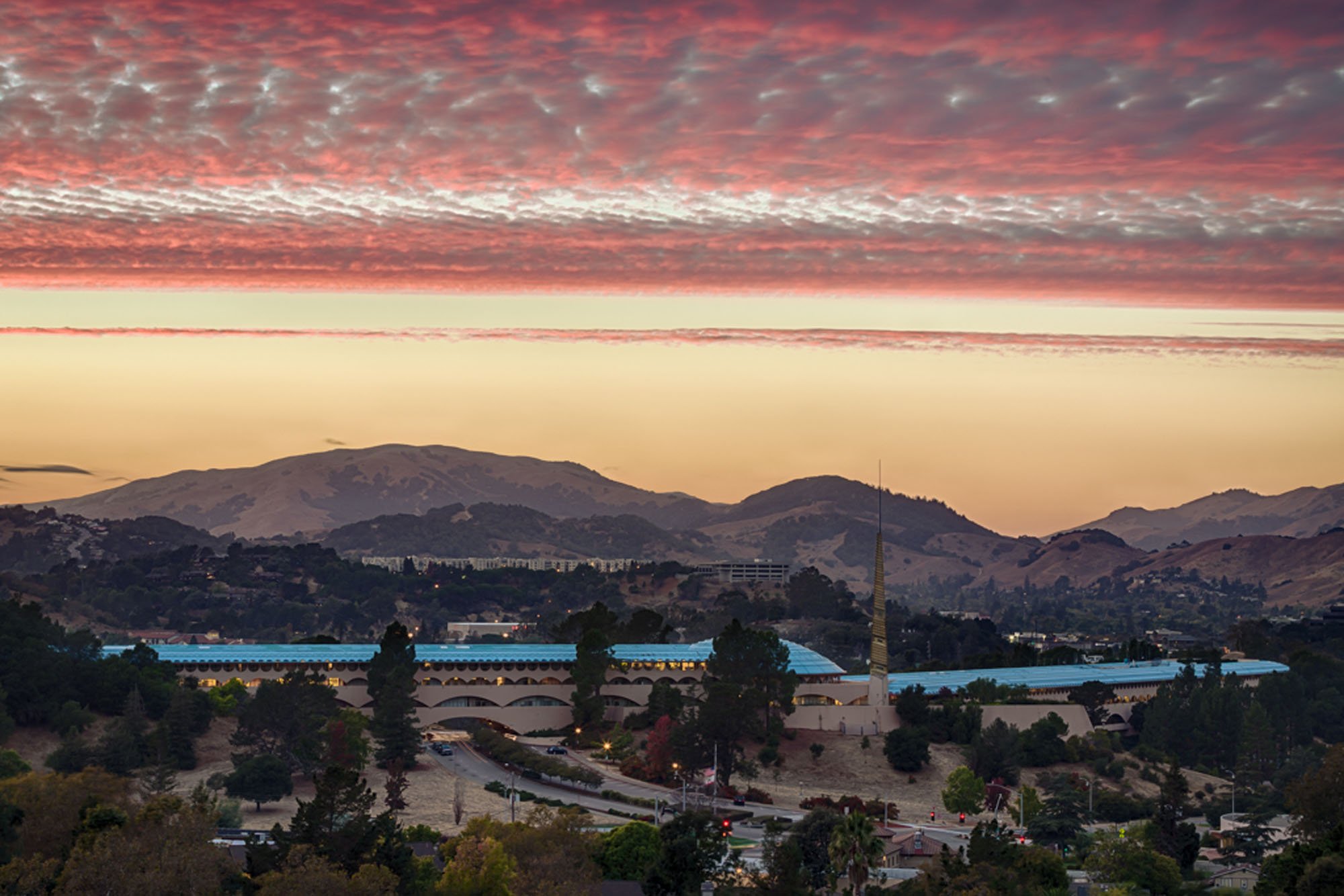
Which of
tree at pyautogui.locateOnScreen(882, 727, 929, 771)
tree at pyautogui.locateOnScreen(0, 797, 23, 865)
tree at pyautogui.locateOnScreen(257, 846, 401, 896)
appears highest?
tree at pyautogui.locateOnScreen(882, 727, 929, 771)

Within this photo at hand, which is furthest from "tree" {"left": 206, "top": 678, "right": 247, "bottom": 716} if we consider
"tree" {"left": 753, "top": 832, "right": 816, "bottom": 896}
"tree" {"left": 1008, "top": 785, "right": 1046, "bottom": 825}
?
"tree" {"left": 1008, "top": 785, "right": 1046, "bottom": 825}

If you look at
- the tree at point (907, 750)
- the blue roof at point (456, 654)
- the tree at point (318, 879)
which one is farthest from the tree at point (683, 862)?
the blue roof at point (456, 654)

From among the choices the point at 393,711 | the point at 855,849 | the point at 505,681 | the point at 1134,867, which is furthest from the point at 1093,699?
the point at 855,849

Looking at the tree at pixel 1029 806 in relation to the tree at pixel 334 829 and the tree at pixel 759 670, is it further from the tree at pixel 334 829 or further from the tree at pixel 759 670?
the tree at pixel 334 829

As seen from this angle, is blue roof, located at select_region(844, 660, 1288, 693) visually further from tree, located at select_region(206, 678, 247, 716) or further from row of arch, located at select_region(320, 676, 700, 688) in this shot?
tree, located at select_region(206, 678, 247, 716)

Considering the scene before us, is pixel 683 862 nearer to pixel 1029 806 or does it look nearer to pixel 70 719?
pixel 1029 806

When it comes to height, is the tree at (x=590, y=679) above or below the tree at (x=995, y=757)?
above

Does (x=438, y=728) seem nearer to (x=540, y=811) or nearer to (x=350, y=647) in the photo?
(x=350, y=647)
